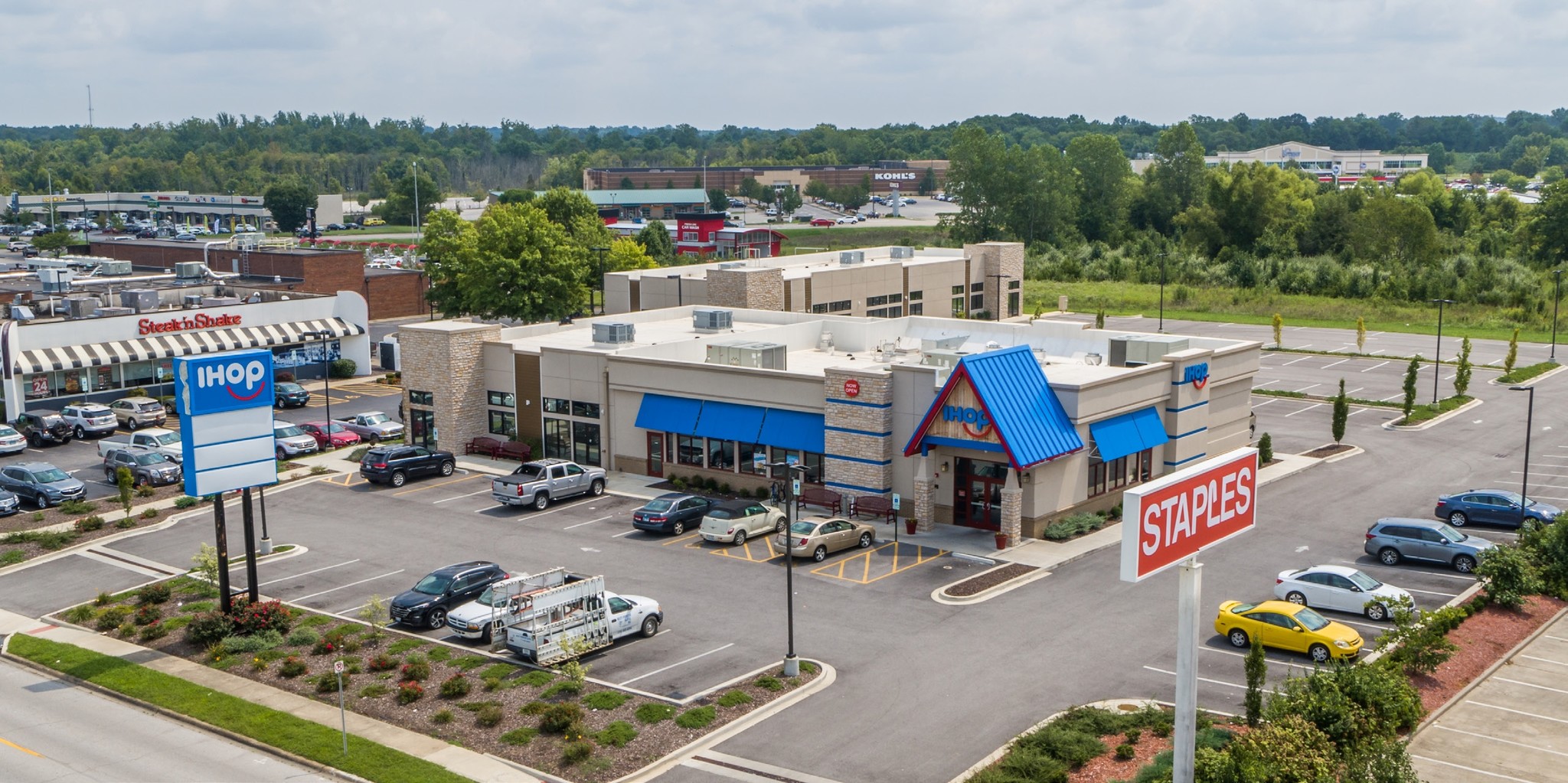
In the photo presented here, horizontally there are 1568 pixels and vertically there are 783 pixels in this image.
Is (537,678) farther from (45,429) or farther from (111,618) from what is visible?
(45,429)

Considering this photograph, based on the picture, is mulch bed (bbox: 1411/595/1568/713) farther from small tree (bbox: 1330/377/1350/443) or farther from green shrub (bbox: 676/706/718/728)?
small tree (bbox: 1330/377/1350/443)

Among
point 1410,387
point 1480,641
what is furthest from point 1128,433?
point 1410,387

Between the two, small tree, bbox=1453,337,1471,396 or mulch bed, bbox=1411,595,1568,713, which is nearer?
mulch bed, bbox=1411,595,1568,713

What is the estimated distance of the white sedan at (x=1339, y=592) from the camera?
123ft

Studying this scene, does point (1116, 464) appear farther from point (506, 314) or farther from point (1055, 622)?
point (506, 314)

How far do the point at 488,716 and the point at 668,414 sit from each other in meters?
24.6

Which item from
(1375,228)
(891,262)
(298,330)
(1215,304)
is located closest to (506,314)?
(298,330)

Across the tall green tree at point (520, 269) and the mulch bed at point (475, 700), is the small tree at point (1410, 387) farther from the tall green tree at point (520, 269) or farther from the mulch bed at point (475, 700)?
the tall green tree at point (520, 269)

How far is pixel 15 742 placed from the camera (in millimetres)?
30812

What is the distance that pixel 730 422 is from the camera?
5253cm

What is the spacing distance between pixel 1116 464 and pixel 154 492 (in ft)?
126

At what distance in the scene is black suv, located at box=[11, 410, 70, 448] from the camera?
64438 mm

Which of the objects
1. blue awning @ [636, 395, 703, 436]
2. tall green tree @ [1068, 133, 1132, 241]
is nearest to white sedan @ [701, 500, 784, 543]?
blue awning @ [636, 395, 703, 436]

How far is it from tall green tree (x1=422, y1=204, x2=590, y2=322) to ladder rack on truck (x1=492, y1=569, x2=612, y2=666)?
50.6 m
